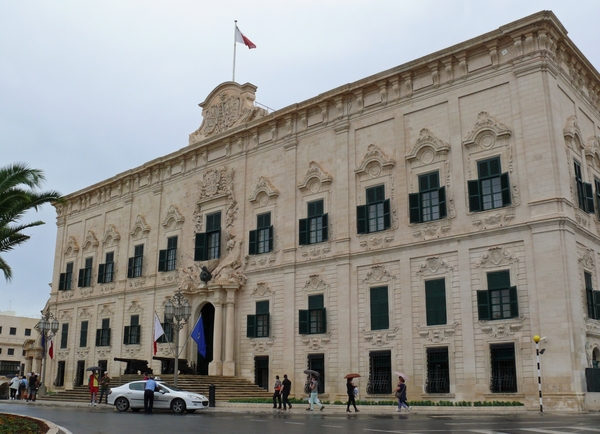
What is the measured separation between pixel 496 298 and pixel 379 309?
508 cm

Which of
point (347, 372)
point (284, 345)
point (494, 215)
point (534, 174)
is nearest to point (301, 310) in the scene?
point (284, 345)

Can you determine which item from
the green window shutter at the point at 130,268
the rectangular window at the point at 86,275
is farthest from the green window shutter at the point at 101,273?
the green window shutter at the point at 130,268

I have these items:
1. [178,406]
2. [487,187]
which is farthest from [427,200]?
[178,406]

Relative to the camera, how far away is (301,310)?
94.3ft

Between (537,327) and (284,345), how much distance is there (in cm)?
1170

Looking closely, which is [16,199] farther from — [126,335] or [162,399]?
[126,335]

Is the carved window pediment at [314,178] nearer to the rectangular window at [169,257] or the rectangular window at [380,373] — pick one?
the rectangular window at [380,373]

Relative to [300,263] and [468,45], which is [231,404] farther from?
[468,45]

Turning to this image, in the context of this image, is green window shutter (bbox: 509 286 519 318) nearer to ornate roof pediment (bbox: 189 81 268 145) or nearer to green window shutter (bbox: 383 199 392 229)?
green window shutter (bbox: 383 199 392 229)

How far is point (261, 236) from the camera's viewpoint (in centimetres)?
3166

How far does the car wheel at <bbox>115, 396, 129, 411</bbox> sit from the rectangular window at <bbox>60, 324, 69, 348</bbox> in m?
20.0

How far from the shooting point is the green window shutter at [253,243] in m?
31.6

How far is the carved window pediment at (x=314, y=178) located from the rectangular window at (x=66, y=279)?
21.4m

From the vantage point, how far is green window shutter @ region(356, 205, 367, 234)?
27422 millimetres
